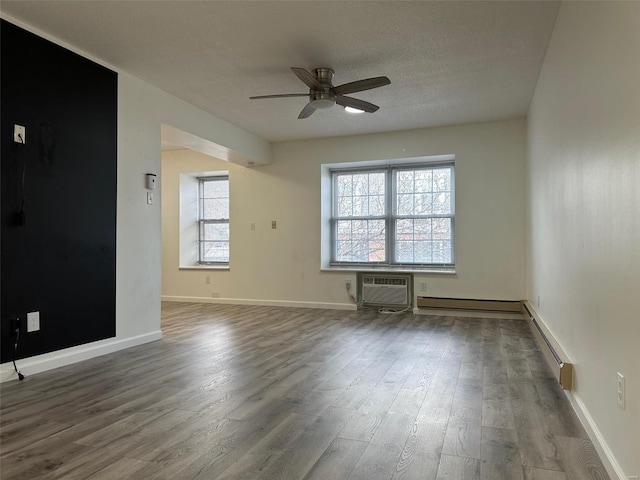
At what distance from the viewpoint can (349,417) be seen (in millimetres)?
2250

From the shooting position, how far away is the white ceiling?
283 cm

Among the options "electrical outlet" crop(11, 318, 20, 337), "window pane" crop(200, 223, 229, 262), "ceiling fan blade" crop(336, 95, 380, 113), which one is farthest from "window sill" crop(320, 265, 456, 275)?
"electrical outlet" crop(11, 318, 20, 337)

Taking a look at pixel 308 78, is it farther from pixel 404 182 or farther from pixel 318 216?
pixel 404 182

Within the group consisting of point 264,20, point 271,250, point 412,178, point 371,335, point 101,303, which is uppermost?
point 264,20

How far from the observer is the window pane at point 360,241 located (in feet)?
21.1

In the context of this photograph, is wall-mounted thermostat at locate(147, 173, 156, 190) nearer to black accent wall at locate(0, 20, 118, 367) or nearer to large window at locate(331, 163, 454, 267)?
black accent wall at locate(0, 20, 118, 367)

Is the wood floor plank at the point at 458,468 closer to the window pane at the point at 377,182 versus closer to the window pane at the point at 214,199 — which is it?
the window pane at the point at 377,182

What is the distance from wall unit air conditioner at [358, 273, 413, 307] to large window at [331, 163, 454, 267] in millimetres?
360

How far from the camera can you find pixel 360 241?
6551 millimetres

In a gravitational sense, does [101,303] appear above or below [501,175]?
below

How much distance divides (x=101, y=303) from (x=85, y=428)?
1711 mm

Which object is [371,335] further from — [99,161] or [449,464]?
[99,161]

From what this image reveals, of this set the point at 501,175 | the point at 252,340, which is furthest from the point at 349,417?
the point at 501,175

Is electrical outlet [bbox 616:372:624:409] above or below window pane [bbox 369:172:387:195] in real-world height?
below
